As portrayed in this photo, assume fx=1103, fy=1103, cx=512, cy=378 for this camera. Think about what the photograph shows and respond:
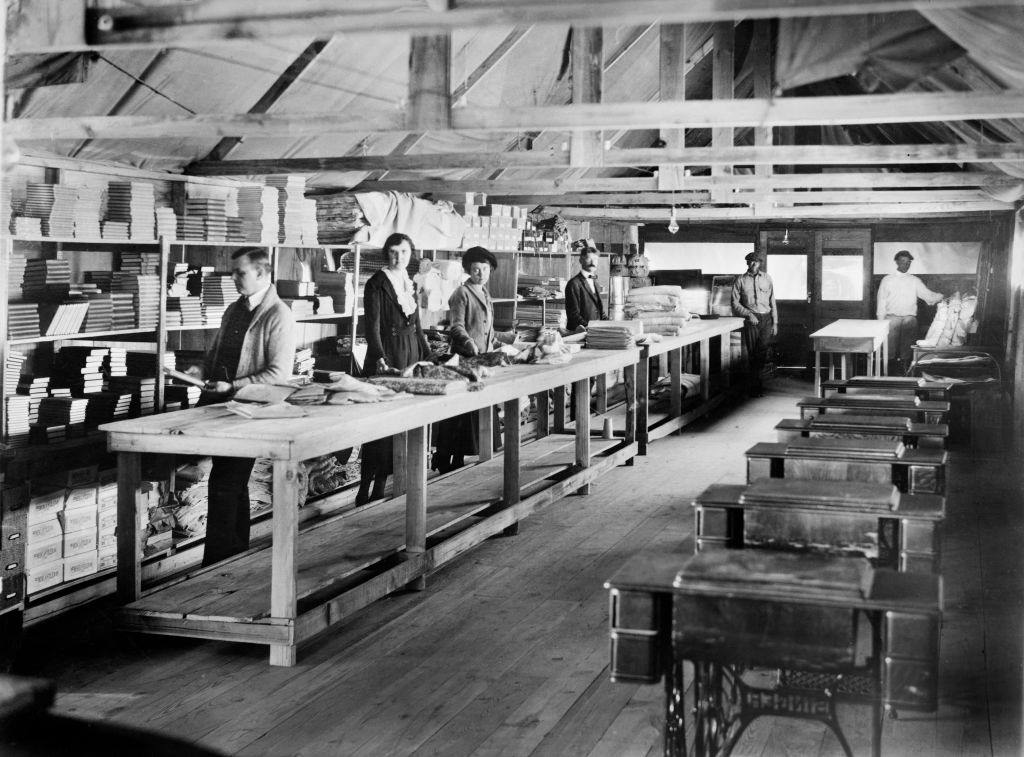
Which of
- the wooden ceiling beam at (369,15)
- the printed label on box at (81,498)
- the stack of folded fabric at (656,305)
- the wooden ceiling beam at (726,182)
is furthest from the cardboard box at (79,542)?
the stack of folded fabric at (656,305)

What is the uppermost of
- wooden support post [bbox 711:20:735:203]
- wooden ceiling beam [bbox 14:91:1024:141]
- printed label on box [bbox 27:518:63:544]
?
wooden support post [bbox 711:20:735:203]

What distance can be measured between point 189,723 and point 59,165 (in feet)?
12.5

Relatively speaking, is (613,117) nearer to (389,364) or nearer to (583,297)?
(389,364)

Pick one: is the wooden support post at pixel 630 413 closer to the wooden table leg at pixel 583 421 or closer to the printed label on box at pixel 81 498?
the wooden table leg at pixel 583 421

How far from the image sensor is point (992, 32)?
4.31 m

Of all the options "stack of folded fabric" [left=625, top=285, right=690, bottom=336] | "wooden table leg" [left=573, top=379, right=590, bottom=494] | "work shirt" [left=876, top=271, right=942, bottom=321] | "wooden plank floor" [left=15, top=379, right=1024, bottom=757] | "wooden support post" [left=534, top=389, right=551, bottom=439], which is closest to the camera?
"wooden plank floor" [left=15, top=379, right=1024, bottom=757]

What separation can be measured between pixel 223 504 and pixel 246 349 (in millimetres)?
841

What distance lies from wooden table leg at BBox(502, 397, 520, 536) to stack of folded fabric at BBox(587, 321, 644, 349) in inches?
95.3

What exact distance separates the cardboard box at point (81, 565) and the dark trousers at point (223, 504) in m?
0.65

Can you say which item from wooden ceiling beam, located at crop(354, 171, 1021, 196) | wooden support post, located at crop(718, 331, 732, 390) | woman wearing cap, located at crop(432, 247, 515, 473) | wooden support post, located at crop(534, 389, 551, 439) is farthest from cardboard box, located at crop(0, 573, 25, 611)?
wooden support post, located at crop(718, 331, 732, 390)

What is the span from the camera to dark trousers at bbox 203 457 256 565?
5.53 meters

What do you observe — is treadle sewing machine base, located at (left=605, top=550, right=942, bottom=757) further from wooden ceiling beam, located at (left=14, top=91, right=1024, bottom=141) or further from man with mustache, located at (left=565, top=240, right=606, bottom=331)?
man with mustache, located at (left=565, top=240, right=606, bottom=331)

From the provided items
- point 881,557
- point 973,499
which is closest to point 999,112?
point 881,557

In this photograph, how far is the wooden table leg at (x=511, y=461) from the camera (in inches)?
267
